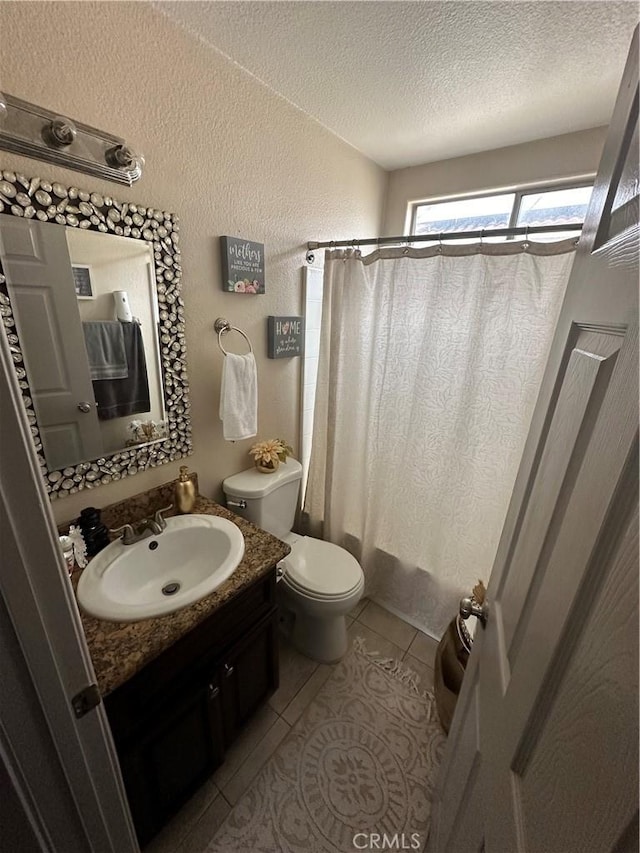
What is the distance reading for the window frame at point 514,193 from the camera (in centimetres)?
157

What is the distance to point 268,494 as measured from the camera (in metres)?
1.54

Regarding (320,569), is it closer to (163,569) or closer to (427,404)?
(163,569)

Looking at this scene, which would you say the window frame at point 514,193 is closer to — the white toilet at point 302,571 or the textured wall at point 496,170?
the textured wall at point 496,170

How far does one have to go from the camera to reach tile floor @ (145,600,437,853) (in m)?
1.09

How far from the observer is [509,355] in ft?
4.41

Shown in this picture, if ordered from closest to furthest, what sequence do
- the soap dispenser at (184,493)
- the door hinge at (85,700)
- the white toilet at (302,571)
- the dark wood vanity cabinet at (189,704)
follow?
the door hinge at (85,700) → the dark wood vanity cabinet at (189,704) → the soap dispenser at (184,493) → the white toilet at (302,571)

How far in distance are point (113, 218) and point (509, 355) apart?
147cm

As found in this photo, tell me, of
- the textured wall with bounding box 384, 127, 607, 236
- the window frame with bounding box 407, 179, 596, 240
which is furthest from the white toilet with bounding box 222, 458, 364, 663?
the textured wall with bounding box 384, 127, 607, 236

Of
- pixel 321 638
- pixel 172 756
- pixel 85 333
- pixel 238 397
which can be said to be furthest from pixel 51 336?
pixel 321 638

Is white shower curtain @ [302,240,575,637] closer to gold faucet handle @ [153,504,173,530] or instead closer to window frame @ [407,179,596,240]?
window frame @ [407,179,596,240]

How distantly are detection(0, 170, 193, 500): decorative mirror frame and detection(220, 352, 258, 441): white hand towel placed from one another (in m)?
0.15

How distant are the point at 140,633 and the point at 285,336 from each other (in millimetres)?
1302

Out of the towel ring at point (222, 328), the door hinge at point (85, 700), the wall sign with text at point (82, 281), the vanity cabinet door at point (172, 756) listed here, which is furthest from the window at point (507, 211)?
the vanity cabinet door at point (172, 756)

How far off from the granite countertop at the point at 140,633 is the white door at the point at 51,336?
16.5 inches
